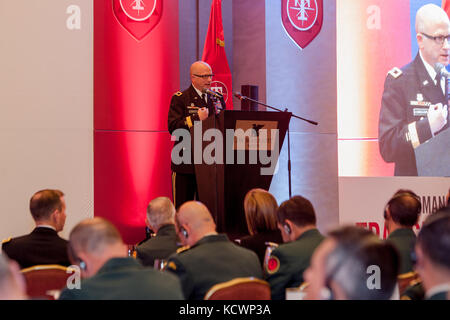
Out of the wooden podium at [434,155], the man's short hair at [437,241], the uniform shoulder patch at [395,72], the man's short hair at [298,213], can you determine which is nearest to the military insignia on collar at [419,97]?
the uniform shoulder patch at [395,72]

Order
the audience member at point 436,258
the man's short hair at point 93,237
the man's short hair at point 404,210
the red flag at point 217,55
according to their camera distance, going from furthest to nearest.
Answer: the red flag at point 217,55
the man's short hair at point 404,210
the man's short hair at point 93,237
the audience member at point 436,258

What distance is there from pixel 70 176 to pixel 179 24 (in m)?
2.19

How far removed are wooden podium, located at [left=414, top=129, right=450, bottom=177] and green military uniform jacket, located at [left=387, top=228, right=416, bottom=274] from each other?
459 cm

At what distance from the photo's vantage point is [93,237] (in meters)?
2.09

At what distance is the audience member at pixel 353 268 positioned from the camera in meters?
1.39

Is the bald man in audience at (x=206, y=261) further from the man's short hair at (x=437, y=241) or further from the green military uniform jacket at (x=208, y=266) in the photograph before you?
the man's short hair at (x=437, y=241)

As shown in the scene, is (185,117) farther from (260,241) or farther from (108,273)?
(108,273)

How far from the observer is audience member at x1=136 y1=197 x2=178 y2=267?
3390 mm

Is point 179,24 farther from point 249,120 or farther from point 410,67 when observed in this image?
point 410,67

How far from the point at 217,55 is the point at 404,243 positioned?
3884 mm

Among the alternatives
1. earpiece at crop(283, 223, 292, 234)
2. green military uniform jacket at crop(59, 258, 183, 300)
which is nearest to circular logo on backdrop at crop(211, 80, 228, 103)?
earpiece at crop(283, 223, 292, 234)

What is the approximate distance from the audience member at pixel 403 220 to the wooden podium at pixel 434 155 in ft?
14.2

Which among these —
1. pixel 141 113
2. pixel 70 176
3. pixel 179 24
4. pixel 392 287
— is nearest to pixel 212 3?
pixel 179 24

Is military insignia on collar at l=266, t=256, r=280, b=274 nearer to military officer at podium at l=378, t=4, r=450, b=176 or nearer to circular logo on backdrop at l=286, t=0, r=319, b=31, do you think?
circular logo on backdrop at l=286, t=0, r=319, b=31
